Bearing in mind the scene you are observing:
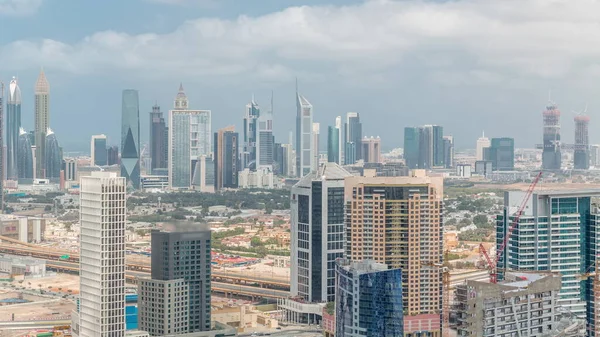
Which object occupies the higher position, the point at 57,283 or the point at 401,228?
the point at 401,228

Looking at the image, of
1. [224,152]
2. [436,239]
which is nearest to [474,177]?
[224,152]

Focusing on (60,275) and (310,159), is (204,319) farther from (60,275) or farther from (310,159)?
(310,159)

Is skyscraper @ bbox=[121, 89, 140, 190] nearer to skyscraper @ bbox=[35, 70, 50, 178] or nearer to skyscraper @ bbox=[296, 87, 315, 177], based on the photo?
skyscraper @ bbox=[35, 70, 50, 178]

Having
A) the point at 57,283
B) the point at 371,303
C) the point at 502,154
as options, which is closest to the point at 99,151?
the point at 502,154

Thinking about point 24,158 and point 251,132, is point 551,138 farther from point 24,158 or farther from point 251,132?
point 24,158

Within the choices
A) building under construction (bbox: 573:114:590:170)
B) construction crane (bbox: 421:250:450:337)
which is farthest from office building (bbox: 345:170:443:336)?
building under construction (bbox: 573:114:590:170)

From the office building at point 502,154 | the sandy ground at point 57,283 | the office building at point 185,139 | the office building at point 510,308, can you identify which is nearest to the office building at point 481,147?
the office building at point 502,154
